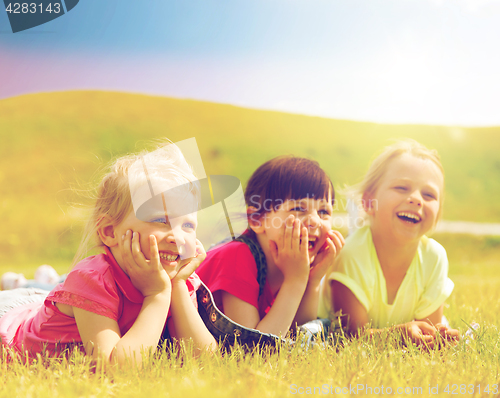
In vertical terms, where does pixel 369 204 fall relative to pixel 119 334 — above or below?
above

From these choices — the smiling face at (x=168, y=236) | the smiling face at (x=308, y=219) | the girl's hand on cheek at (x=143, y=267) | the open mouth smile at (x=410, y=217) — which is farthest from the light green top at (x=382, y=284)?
the girl's hand on cheek at (x=143, y=267)

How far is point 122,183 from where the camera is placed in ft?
7.97

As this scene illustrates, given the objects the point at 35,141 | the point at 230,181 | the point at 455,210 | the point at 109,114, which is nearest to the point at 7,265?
the point at 35,141

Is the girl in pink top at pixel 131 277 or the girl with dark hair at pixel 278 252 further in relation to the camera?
the girl with dark hair at pixel 278 252

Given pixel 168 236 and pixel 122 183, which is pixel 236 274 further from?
pixel 122 183

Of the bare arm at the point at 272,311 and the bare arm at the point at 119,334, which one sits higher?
the bare arm at the point at 119,334

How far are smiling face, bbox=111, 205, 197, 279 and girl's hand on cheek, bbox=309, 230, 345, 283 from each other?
1.02 metres

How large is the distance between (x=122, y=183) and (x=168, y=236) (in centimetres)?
46

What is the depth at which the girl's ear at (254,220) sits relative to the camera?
310cm

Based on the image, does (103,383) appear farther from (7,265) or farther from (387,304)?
(7,265)

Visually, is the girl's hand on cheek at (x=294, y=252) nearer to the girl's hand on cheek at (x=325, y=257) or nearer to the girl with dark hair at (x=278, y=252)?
the girl with dark hair at (x=278, y=252)

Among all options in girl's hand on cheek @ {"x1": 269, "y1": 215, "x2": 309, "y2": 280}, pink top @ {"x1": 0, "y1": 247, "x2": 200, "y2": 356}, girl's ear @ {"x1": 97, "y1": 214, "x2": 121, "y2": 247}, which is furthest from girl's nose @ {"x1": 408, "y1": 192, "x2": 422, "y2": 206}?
girl's ear @ {"x1": 97, "y1": 214, "x2": 121, "y2": 247}

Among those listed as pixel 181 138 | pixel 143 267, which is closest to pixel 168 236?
pixel 143 267

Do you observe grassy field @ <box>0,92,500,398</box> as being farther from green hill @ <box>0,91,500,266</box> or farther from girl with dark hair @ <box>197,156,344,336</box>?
girl with dark hair @ <box>197,156,344,336</box>
